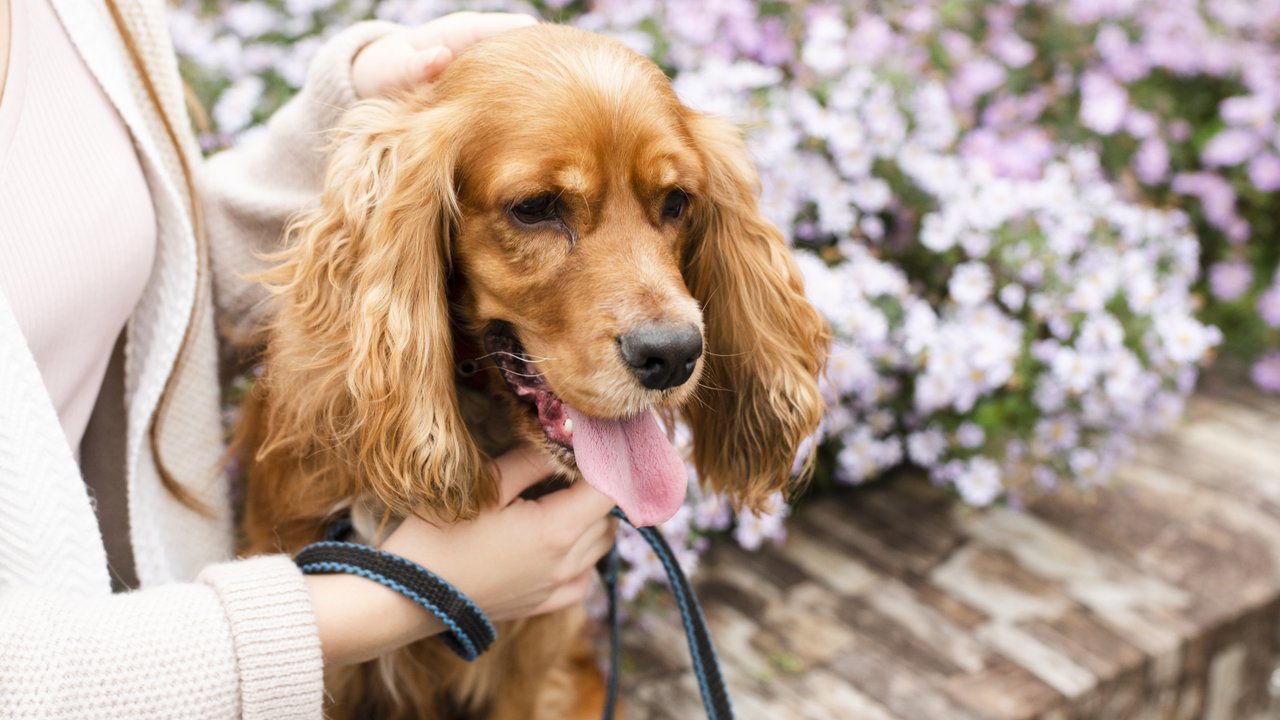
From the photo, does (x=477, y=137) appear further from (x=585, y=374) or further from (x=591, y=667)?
(x=591, y=667)

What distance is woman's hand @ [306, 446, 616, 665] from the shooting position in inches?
58.3

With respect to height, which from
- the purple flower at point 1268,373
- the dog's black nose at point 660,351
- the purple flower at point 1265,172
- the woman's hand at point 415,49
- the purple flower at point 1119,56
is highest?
Answer: the woman's hand at point 415,49

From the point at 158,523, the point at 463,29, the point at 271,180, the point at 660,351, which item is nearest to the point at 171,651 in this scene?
the point at 158,523

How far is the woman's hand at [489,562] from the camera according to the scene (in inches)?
58.3

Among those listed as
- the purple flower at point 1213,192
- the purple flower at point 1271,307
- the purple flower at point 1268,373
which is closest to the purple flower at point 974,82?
the purple flower at point 1213,192

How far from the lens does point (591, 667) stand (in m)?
2.35

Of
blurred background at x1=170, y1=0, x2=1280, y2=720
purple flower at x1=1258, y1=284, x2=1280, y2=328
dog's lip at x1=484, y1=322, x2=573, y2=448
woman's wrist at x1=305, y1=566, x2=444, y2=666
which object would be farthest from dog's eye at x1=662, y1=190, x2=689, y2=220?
purple flower at x1=1258, y1=284, x2=1280, y2=328

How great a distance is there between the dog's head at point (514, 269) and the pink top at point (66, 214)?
25 cm

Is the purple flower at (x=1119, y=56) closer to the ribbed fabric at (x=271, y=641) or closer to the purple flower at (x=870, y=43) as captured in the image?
the purple flower at (x=870, y=43)

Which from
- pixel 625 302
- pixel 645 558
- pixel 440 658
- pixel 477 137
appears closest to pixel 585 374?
pixel 625 302

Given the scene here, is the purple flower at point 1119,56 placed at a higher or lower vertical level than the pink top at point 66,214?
lower

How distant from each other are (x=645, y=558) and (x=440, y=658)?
61 centimetres

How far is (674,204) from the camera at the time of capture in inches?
66.1

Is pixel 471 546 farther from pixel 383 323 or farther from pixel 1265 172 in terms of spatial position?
pixel 1265 172
